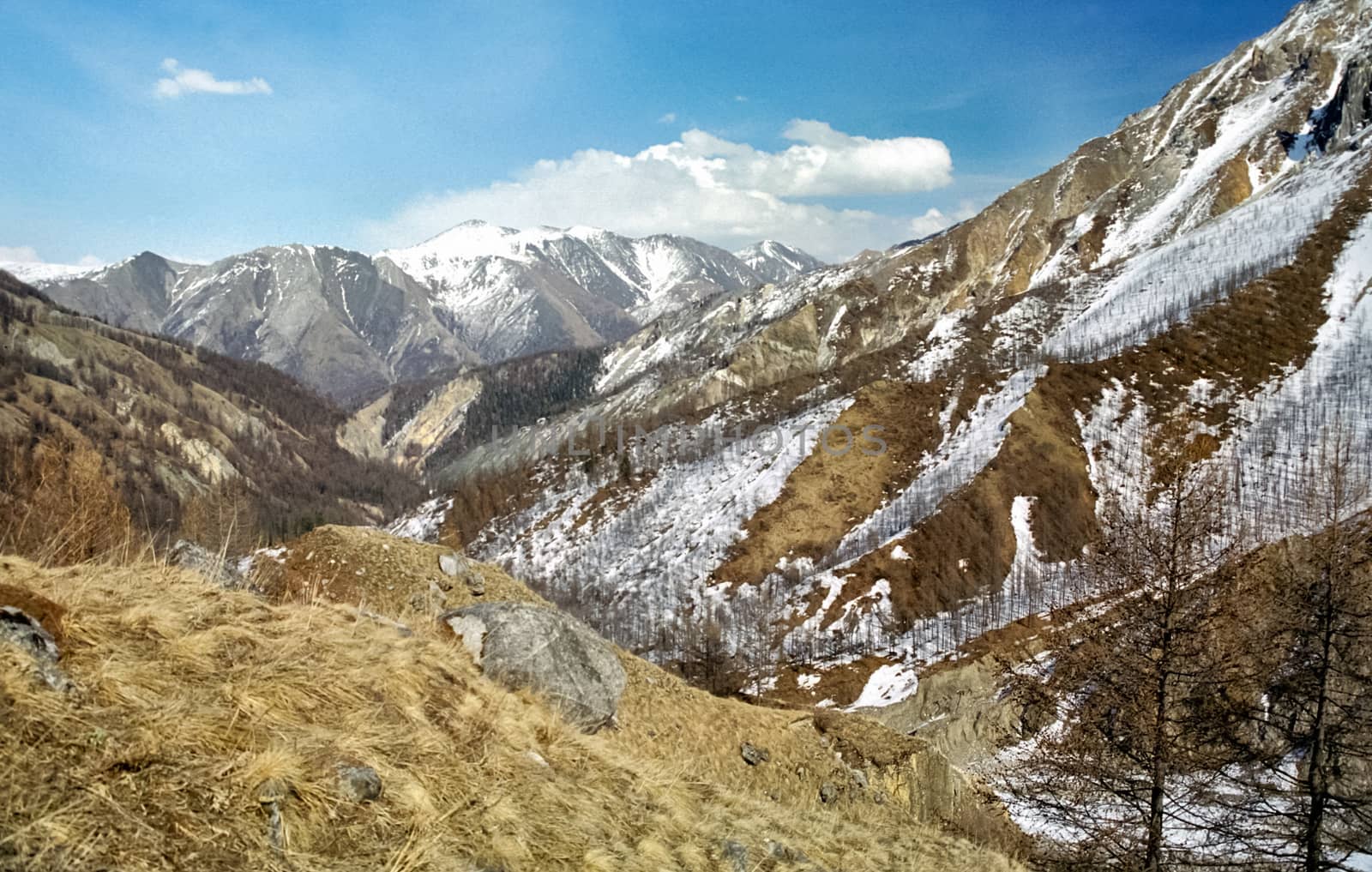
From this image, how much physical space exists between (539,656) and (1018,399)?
68951 mm

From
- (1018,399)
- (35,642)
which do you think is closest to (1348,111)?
(1018,399)

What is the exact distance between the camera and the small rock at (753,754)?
617 inches

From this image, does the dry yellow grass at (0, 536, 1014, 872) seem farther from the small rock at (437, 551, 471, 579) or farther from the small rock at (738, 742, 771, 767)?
the small rock at (437, 551, 471, 579)

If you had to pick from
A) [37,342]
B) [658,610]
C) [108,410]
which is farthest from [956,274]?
[37,342]

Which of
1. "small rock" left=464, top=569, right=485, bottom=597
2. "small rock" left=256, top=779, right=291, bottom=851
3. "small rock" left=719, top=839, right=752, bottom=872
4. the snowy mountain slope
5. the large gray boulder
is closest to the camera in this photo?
"small rock" left=256, top=779, right=291, bottom=851

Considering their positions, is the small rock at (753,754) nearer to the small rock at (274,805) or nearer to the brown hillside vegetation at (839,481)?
the small rock at (274,805)

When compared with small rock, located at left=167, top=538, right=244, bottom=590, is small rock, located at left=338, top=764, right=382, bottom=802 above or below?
below

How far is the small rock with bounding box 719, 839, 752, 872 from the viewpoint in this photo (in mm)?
7004

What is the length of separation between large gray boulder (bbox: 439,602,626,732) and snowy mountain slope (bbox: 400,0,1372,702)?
3944 cm

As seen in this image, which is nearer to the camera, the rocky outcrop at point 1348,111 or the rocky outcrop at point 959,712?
the rocky outcrop at point 959,712

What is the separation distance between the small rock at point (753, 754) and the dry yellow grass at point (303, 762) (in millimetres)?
5411

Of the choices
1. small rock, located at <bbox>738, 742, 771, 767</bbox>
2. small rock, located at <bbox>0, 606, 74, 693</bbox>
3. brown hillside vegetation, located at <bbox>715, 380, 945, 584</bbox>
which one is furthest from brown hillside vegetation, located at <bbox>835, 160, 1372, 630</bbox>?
small rock, located at <bbox>0, 606, 74, 693</bbox>

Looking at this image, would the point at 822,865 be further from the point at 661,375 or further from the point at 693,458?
the point at 661,375

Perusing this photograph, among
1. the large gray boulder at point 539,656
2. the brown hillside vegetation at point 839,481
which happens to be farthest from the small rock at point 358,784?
the brown hillside vegetation at point 839,481
